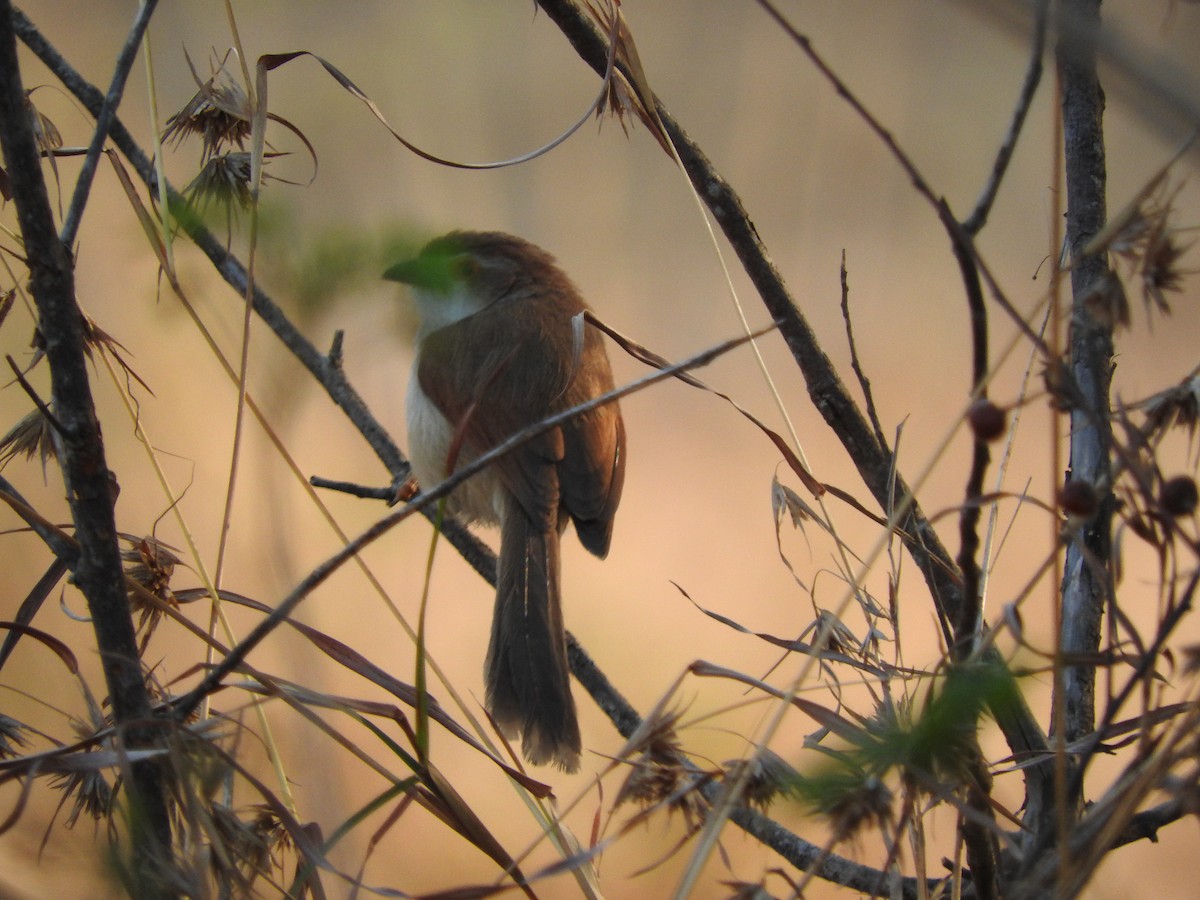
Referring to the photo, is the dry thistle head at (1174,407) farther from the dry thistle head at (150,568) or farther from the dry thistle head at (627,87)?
the dry thistle head at (150,568)

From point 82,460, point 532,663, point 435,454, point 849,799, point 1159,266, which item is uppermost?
point 435,454

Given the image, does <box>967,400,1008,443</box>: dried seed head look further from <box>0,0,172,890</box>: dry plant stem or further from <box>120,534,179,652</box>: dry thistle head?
<box>120,534,179,652</box>: dry thistle head

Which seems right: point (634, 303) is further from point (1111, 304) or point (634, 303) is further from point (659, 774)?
point (1111, 304)

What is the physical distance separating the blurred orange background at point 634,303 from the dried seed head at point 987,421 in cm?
223

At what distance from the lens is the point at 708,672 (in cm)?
143

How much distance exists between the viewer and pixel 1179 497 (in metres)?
1.00

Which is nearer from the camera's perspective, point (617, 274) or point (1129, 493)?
point (1129, 493)

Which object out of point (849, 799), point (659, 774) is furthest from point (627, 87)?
point (849, 799)

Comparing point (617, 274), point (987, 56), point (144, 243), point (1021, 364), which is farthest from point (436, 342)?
point (987, 56)

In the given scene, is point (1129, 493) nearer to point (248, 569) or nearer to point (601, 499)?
point (601, 499)

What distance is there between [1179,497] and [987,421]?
19cm

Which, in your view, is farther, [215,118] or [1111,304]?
[215,118]

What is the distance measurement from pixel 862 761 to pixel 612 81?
120cm

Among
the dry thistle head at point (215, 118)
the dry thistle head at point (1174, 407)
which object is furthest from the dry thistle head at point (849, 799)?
the dry thistle head at point (215, 118)
